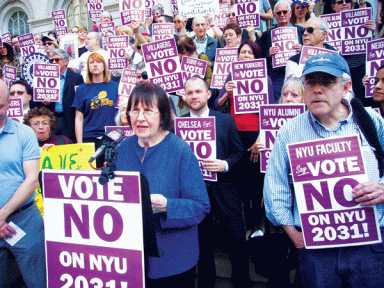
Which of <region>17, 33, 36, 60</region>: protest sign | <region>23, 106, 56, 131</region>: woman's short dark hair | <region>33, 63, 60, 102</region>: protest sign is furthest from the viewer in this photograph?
<region>17, 33, 36, 60</region>: protest sign

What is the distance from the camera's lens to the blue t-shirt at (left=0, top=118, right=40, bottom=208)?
2.24 meters

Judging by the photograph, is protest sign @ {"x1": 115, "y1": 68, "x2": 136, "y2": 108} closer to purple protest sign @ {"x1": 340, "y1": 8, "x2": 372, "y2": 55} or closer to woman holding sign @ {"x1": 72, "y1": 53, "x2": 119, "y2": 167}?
woman holding sign @ {"x1": 72, "y1": 53, "x2": 119, "y2": 167}

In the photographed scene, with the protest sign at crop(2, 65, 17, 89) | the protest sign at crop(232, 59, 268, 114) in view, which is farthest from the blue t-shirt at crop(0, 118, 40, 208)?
the protest sign at crop(2, 65, 17, 89)

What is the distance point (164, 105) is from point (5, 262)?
64.5 inches

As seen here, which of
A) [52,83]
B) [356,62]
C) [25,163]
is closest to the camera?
[25,163]

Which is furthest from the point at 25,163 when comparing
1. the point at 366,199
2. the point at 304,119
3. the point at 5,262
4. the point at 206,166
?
the point at 366,199

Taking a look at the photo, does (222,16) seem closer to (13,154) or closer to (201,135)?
(201,135)

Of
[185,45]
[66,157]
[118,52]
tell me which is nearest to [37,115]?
[66,157]

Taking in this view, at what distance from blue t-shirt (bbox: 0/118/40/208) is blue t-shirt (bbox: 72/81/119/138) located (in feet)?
5.95

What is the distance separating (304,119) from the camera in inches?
72.0

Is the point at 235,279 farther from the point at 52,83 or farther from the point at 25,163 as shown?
the point at 52,83

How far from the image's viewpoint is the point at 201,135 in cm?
285

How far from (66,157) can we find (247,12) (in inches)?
163

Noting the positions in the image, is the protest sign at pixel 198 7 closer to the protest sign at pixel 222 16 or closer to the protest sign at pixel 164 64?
the protest sign at pixel 222 16
